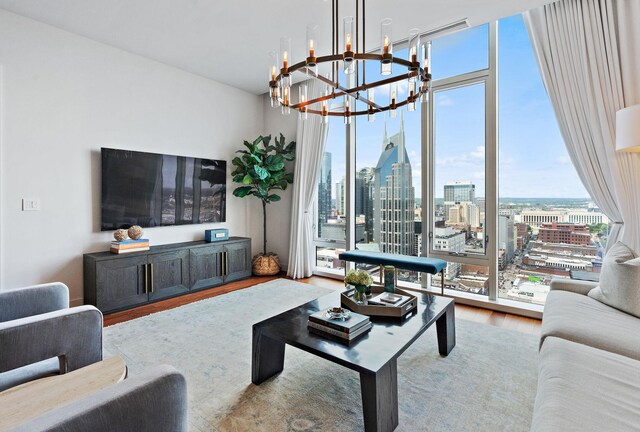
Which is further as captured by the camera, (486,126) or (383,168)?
(383,168)

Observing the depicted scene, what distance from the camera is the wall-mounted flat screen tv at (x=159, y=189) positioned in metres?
3.80

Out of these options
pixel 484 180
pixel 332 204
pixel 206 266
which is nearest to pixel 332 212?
pixel 332 204

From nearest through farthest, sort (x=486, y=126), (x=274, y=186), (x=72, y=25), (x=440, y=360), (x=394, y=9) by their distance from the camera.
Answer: (x=440, y=360) → (x=394, y=9) → (x=72, y=25) → (x=486, y=126) → (x=274, y=186)

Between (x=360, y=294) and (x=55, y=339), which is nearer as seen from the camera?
(x=55, y=339)

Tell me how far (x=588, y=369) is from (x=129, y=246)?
4153mm

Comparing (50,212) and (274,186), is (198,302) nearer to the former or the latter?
(50,212)

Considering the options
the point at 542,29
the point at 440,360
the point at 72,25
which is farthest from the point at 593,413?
the point at 72,25

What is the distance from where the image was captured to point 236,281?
4773 millimetres

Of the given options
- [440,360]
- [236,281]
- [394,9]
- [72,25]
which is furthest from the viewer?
[236,281]

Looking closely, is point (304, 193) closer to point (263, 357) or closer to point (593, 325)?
point (263, 357)

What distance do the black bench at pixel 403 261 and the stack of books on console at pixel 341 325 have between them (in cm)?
171

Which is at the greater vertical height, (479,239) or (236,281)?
(479,239)

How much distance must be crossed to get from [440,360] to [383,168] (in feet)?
8.98

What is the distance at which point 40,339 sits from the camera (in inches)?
61.7
